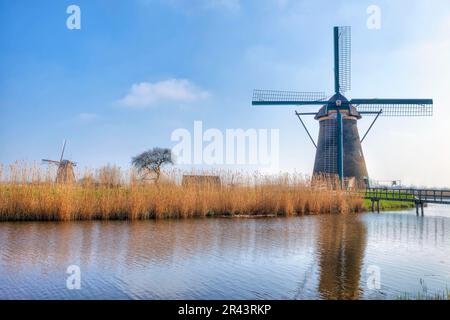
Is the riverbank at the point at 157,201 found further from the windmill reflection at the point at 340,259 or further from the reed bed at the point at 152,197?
the windmill reflection at the point at 340,259

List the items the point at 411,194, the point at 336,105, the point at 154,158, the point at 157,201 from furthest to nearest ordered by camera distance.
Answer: the point at 154,158 < the point at 336,105 < the point at 411,194 < the point at 157,201

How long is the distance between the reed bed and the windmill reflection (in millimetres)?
3321

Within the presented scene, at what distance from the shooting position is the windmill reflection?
4.52 metres

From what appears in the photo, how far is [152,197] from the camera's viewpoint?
11.7m

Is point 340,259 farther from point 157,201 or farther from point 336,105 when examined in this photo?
point 336,105

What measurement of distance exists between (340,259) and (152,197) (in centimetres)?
673

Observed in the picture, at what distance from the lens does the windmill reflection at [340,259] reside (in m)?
4.52

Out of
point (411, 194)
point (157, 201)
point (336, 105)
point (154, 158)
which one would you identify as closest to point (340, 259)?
point (157, 201)

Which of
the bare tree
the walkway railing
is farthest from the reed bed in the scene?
the bare tree

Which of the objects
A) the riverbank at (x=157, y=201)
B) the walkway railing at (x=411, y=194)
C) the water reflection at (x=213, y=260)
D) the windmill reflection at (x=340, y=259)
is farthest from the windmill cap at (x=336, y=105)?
the water reflection at (x=213, y=260)

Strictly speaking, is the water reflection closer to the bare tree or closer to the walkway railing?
the walkway railing
